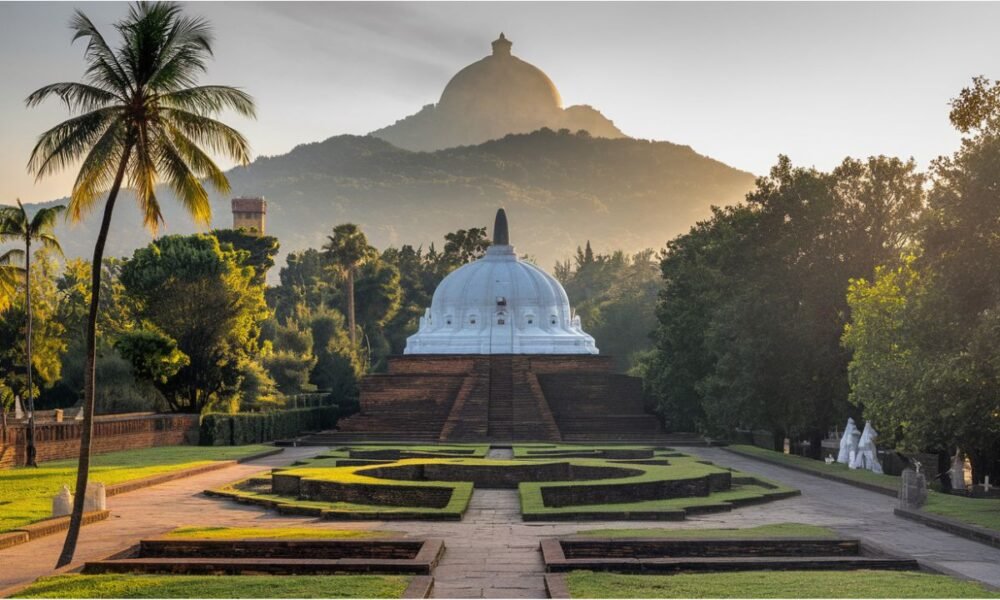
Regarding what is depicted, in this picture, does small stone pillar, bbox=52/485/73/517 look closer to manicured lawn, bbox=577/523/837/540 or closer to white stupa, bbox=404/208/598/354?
manicured lawn, bbox=577/523/837/540

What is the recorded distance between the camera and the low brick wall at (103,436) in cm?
3133

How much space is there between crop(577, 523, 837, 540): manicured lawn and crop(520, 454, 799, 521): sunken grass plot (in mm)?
1840

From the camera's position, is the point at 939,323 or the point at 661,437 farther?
the point at 661,437

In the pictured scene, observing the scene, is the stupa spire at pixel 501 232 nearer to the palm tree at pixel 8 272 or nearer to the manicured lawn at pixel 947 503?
the manicured lawn at pixel 947 503

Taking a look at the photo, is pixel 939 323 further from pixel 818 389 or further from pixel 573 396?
pixel 573 396

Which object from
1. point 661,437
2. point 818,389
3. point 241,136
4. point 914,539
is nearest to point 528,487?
point 914,539

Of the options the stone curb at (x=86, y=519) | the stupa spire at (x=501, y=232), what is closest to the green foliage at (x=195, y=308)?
the stone curb at (x=86, y=519)

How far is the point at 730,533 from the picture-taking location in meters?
17.7

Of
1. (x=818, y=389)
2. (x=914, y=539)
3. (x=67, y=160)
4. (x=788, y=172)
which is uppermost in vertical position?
(x=788, y=172)

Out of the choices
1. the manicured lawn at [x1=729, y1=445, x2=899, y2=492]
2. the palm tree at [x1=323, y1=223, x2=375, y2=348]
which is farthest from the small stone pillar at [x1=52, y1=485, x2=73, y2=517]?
the palm tree at [x1=323, y1=223, x2=375, y2=348]

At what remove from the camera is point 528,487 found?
24562 millimetres

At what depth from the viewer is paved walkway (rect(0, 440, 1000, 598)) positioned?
14.7 meters

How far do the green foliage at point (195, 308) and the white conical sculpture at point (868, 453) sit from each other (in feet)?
88.8

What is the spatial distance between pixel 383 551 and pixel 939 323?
434 inches
